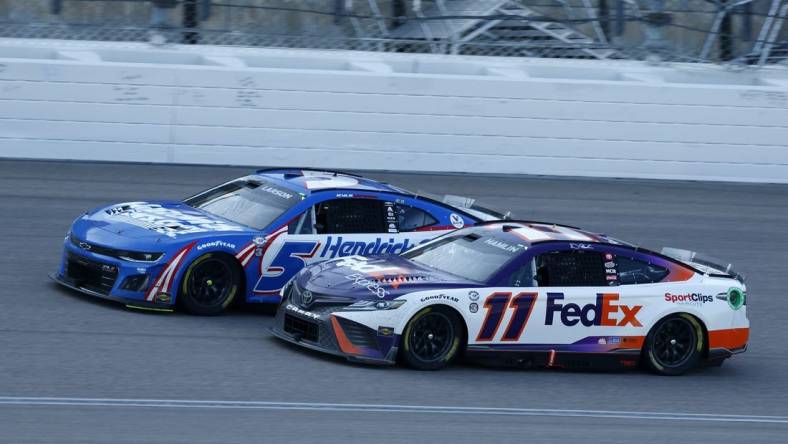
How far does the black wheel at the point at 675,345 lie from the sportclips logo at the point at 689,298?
0.12 m

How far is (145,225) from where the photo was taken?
1048cm

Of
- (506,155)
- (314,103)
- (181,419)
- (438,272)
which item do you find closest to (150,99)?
(314,103)

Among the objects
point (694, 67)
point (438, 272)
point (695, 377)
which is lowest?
point (695, 377)

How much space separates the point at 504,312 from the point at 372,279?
0.98 metres

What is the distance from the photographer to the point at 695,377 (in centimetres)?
1014

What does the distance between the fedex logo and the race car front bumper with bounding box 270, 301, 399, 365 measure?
4.14 feet

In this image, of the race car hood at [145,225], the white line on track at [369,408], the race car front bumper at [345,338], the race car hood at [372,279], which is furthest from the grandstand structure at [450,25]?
the white line on track at [369,408]

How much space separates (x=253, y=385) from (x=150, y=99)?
9.02 meters

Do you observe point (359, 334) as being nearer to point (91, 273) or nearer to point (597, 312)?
point (597, 312)

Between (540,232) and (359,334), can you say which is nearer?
(359,334)

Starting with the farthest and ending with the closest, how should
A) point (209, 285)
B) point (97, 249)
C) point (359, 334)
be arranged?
point (209, 285) < point (97, 249) < point (359, 334)

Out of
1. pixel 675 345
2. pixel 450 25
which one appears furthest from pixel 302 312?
pixel 450 25

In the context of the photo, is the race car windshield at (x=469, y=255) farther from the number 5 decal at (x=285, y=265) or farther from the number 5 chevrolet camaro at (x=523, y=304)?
the number 5 decal at (x=285, y=265)

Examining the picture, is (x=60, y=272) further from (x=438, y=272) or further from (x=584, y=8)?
(x=584, y=8)
